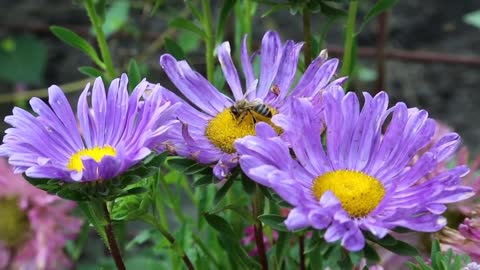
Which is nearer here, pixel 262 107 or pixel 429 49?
pixel 262 107

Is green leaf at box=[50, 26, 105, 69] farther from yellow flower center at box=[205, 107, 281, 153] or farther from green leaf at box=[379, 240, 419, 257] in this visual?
green leaf at box=[379, 240, 419, 257]

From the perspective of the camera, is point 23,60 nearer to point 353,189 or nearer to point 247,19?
point 247,19

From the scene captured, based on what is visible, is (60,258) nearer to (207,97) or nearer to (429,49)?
(207,97)

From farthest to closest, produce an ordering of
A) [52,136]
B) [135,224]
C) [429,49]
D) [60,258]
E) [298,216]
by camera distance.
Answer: [429,49] < [135,224] < [60,258] < [52,136] < [298,216]

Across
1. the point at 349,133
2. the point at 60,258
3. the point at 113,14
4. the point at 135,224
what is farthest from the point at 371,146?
the point at 135,224

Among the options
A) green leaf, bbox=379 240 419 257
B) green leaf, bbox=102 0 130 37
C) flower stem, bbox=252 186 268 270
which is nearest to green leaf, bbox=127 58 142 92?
flower stem, bbox=252 186 268 270

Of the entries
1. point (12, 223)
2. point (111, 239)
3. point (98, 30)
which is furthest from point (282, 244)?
point (12, 223)
